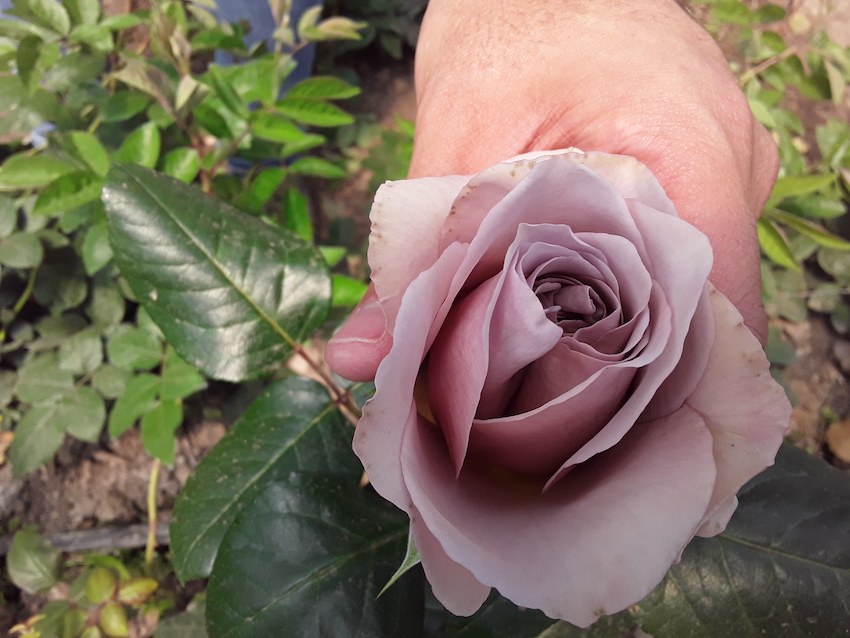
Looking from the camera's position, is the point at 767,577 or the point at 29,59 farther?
the point at 29,59

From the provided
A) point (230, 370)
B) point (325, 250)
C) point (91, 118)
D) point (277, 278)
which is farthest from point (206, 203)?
point (91, 118)

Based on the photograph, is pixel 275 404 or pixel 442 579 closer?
pixel 442 579

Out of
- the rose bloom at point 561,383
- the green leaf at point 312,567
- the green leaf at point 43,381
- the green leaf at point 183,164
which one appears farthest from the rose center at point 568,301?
the green leaf at point 43,381

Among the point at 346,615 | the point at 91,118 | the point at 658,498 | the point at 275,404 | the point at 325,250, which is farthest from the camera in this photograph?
the point at 91,118

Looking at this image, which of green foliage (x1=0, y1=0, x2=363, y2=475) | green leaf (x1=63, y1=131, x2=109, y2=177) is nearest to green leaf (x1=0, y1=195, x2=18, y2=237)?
green foliage (x1=0, y1=0, x2=363, y2=475)

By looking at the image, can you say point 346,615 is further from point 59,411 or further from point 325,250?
point 59,411

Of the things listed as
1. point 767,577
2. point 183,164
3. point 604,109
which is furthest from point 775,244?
point 183,164

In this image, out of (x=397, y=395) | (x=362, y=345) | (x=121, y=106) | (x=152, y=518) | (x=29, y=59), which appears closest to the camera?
(x=397, y=395)

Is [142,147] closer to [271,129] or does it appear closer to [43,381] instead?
[271,129]
